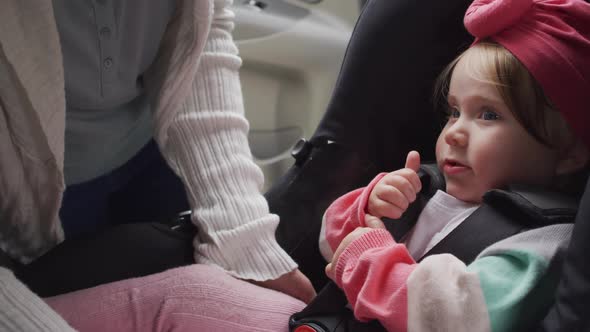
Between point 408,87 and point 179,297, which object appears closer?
point 179,297

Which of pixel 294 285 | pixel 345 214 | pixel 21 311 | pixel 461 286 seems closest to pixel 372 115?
pixel 345 214

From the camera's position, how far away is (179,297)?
30.9 inches

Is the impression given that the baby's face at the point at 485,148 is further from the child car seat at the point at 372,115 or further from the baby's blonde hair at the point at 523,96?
the child car seat at the point at 372,115

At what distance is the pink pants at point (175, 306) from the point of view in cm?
76

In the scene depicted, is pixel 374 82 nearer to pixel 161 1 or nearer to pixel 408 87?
pixel 408 87

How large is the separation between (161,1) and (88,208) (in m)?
0.34

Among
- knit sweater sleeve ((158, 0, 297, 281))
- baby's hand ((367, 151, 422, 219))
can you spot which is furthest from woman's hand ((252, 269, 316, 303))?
baby's hand ((367, 151, 422, 219))

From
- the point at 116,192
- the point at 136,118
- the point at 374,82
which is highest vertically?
the point at 374,82

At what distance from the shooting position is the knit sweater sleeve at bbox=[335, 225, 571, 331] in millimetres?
646

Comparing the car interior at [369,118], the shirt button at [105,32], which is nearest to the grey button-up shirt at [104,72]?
the shirt button at [105,32]

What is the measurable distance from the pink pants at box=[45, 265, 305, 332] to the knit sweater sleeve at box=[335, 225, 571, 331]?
0.42 ft

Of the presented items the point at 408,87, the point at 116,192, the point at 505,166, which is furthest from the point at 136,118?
the point at 505,166

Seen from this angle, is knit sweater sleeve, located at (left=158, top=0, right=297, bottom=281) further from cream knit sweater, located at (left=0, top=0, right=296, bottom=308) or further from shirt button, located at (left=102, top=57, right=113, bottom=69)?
shirt button, located at (left=102, top=57, right=113, bottom=69)

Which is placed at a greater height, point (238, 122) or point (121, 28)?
point (121, 28)
